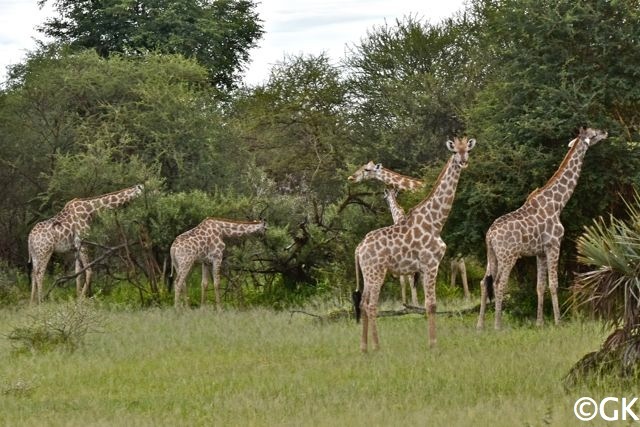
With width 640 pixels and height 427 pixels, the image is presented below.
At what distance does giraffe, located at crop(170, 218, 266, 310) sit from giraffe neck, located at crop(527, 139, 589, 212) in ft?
19.8

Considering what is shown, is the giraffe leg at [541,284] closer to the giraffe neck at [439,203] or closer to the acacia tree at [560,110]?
the acacia tree at [560,110]

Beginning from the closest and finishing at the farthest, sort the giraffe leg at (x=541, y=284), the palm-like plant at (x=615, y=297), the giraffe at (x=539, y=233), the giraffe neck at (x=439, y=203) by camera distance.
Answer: the palm-like plant at (x=615, y=297) → the giraffe neck at (x=439, y=203) → the giraffe at (x=539, y=233) → the giraffe leg at (x=541, y=284)

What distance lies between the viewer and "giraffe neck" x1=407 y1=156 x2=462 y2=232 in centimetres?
1555

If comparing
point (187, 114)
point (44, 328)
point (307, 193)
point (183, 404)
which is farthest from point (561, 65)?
point (307, 193)

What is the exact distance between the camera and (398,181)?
23250 mm

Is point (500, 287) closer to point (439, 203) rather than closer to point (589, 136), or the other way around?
point (439, 203)

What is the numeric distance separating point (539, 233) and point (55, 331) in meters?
6.19

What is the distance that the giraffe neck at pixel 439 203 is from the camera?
1555cm

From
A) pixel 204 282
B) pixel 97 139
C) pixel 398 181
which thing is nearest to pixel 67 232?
pixel 204 282

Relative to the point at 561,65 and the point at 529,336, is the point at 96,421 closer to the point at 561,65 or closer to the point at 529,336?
the point at 529,336

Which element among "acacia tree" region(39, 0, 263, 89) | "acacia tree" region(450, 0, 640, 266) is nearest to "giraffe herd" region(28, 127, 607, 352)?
"acacia tree" region(450, 0, 640, 266)
